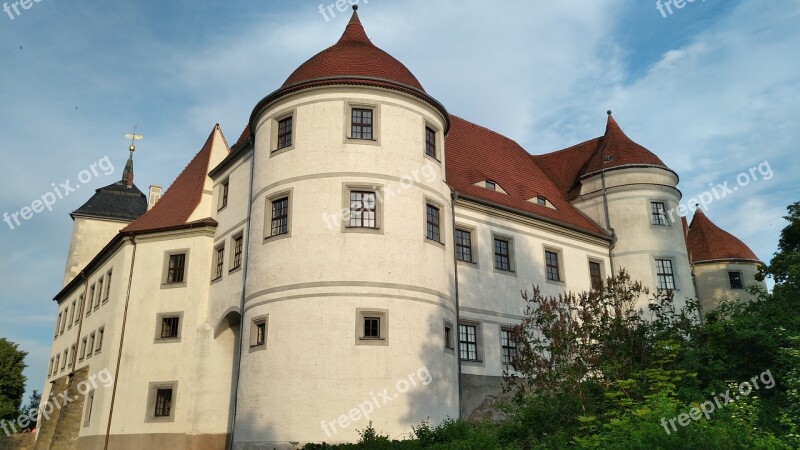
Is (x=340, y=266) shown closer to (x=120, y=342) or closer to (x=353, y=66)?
(x=353, y=66)

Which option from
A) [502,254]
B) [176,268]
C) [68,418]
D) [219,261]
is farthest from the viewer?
[68,418]

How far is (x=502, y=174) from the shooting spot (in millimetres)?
29500

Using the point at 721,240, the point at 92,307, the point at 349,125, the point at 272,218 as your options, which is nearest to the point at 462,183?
the point at 349,125

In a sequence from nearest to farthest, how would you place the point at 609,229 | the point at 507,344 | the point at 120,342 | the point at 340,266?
1. the point at 340,266
2. the point at 507,344
3. the point at 120,342
4. the point at 609,229

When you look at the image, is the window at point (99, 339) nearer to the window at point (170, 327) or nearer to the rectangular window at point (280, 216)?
the window at point (170, 327)

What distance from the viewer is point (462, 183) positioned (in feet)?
85.6

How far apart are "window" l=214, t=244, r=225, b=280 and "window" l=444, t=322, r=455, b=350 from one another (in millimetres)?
8951

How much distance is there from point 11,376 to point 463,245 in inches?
1469

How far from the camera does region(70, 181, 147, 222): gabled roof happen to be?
42.8 m

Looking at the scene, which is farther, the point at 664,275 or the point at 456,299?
the point at 664,275

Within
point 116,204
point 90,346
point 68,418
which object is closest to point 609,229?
point 90,346

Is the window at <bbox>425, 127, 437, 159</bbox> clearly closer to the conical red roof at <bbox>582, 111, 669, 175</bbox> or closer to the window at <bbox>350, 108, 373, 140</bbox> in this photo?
the window at <bbox>350, 108, 373, 140</bbox>

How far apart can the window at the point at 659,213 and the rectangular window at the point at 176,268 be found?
20714mm

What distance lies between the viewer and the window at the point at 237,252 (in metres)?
23.4
